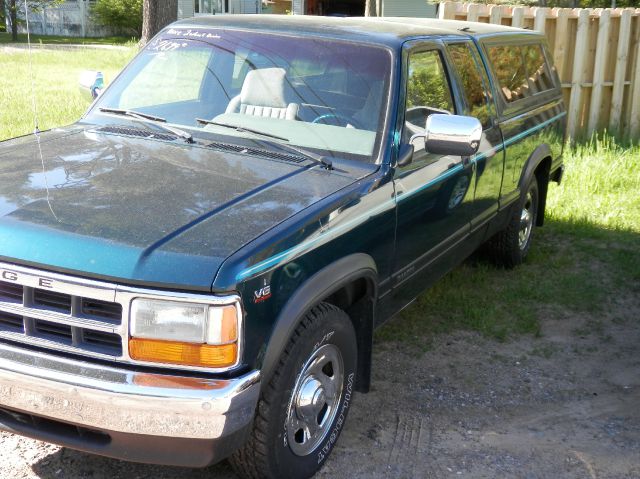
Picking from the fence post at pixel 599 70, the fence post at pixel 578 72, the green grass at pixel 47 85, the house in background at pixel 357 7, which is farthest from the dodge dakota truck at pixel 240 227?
the house in background at pixel 357 7

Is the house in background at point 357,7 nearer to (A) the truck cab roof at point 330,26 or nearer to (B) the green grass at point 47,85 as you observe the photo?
(B) the green grass at point 47,85

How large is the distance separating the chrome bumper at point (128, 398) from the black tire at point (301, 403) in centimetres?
27

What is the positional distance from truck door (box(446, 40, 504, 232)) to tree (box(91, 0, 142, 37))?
31012 mm

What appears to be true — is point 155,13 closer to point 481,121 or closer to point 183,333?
point 481,121

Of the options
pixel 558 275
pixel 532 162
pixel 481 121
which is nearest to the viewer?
pixel 481 121

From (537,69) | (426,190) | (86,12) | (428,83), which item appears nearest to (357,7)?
(86,12)

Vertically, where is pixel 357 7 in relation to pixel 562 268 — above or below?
above

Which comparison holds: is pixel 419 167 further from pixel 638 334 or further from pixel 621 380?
pixel 638 334

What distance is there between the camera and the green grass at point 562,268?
5.49 m

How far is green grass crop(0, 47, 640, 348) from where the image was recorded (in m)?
5.49

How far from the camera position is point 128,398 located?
2.71 m

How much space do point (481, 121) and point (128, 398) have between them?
3.08m

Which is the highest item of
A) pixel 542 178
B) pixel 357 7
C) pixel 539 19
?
pixel 357 7

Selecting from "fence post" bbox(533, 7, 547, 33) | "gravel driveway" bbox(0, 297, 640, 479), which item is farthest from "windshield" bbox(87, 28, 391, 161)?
"fence post" bbox(533, 7, 547, 33)
